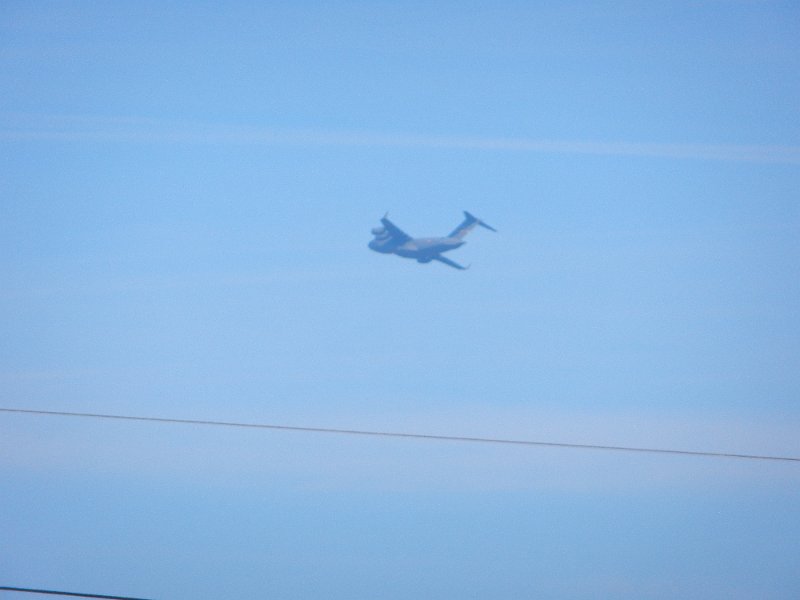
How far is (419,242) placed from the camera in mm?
4645

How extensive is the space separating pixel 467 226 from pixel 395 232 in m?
0.29

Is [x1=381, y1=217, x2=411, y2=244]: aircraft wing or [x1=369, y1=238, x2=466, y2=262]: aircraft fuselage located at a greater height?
[x1=381, y1=217, x2=411, y2=244]: aircraft wing

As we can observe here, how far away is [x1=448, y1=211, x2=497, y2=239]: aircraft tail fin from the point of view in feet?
15.1

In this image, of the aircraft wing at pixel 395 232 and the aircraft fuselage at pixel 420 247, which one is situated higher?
the aircraft wing at pixel 395 232

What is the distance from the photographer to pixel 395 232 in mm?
4633

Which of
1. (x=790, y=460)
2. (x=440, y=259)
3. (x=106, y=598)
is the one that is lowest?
(x=106, y=598)

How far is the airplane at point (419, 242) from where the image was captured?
181 inches

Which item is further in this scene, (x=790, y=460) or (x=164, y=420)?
(x=164, y=420)

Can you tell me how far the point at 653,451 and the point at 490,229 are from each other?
1.07 m

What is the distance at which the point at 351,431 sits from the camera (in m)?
4.55

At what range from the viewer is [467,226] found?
4602 millimetres

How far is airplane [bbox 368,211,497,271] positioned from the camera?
4.60 m

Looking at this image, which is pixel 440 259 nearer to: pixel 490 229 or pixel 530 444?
pixel 490 229

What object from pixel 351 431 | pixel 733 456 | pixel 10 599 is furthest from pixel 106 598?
pixel 733 456
